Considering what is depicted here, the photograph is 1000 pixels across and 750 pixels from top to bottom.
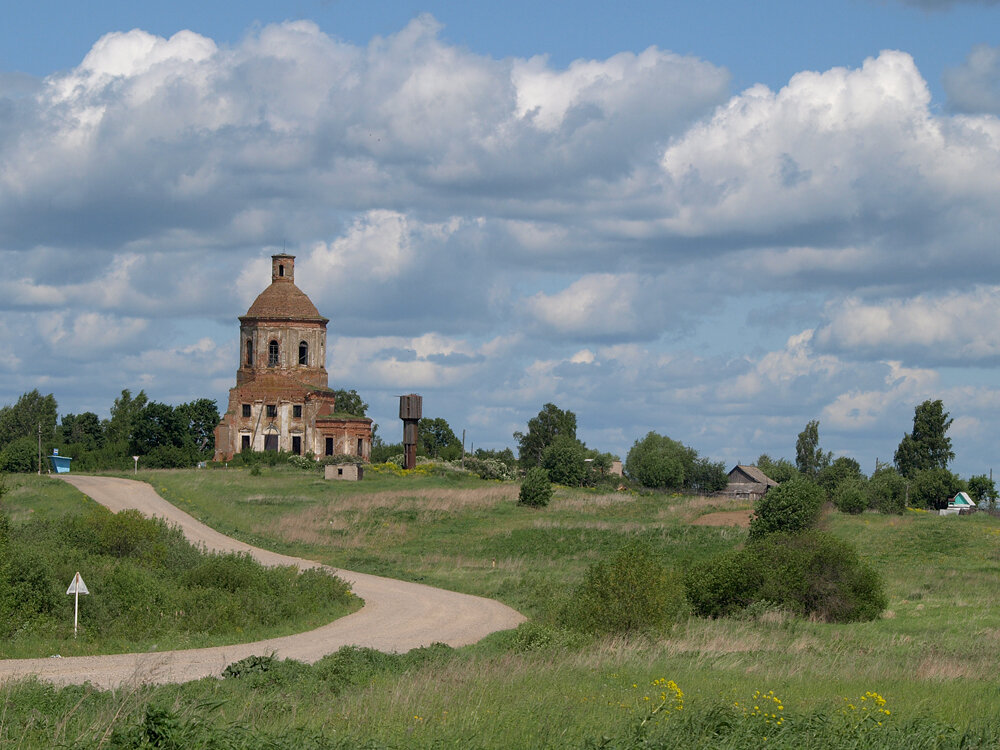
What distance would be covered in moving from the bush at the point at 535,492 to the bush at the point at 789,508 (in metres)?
14.3

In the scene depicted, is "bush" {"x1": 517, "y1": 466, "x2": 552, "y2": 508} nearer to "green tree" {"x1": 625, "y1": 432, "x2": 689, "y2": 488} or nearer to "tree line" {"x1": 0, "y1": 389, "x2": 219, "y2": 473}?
"tree line" {"x1": 0, "y1": 389, "x2": 219, "y2": 473}

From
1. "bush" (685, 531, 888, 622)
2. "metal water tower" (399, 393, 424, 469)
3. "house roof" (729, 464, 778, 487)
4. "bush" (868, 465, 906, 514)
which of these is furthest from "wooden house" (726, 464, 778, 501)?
"bush" (685, 531, 888, 622)

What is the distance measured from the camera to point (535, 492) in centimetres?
6053

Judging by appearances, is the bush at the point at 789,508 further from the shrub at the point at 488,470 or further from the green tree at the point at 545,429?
the green tree at the point at 545,429

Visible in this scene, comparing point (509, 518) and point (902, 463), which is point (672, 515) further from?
point (902, 463)

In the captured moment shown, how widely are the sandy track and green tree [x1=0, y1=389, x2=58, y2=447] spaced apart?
3237 inches

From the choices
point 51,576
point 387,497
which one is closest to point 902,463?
point 387,497

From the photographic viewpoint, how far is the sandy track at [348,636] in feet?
65.3

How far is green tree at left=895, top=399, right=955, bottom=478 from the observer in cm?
10638

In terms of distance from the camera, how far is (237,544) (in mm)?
44188

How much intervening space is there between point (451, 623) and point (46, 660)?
30.7 feet

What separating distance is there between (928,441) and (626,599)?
294ft

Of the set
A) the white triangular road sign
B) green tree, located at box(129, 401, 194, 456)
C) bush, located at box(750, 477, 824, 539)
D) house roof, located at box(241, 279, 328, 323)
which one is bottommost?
the white triangular road sign

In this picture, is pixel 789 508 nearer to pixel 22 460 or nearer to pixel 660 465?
pixel 22 460
